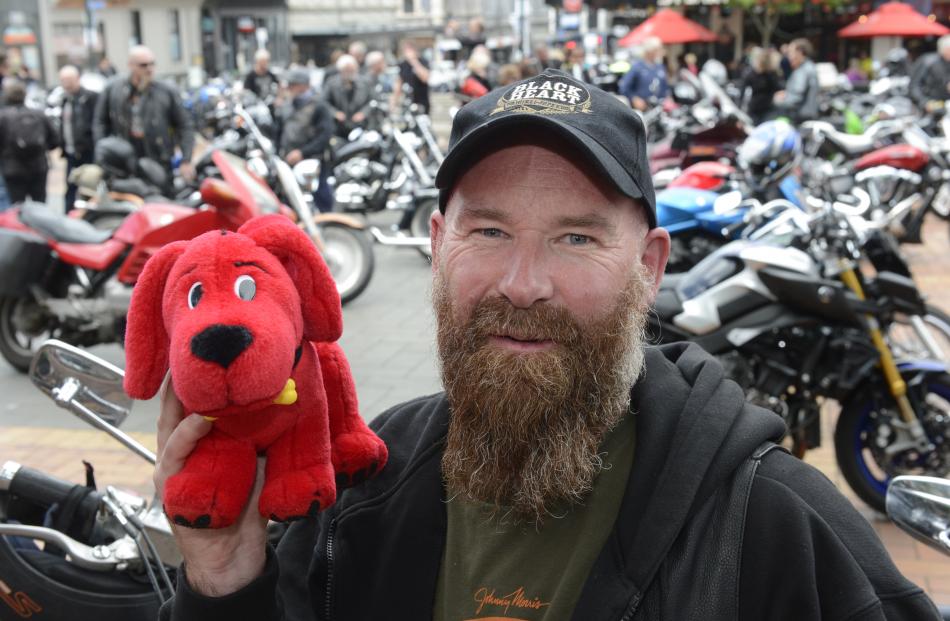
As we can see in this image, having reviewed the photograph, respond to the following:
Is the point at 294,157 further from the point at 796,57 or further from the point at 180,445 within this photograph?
the point at 180,445

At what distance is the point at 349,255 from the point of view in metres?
7.96

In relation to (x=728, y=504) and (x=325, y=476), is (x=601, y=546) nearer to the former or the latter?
(x=728, y=504)

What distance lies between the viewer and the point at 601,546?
1478 millimetres

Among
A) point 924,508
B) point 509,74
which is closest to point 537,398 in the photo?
point 924,508

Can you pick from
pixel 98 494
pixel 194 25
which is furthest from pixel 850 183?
pixel 194 25

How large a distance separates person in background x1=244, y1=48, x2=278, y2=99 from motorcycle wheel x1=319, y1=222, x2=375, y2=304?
8.85 metres

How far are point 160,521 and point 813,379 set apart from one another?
9.61 feet

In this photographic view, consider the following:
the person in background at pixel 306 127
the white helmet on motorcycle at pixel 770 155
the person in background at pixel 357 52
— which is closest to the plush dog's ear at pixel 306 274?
the white helmet on motorcycle at pixel 770 155

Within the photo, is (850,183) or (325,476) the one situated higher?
(325,476)

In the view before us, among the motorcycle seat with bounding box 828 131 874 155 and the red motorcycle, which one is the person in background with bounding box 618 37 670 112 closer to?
the motorcycle seat with bounding box 828 131 874 155

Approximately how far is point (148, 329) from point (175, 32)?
44.8 m

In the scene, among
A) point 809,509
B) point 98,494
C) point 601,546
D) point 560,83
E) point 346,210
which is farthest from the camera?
point 346,210

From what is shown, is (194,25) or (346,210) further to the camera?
(194,25)

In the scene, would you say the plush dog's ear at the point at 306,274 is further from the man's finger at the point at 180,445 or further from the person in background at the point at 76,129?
the person in background at the point at 76,129
